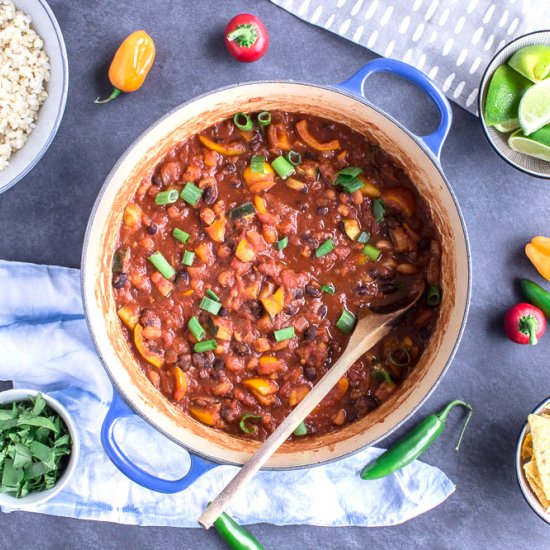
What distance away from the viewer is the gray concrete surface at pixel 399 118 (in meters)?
3.54

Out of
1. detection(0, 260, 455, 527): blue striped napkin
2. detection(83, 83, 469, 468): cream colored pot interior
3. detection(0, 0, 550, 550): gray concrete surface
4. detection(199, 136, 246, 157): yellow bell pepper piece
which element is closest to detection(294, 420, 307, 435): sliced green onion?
detection(83, 83, 469, 468): cream colored pot interior

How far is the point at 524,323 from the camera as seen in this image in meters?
3.44

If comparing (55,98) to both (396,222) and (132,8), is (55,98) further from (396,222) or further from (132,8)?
(396,222)

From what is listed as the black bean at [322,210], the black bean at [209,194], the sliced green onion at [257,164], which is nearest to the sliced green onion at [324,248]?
the black bean at [322,210]

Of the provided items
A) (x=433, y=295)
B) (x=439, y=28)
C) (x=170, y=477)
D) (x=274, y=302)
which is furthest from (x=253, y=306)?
(x=439, y=28)

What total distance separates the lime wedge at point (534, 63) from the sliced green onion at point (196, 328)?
1978mm

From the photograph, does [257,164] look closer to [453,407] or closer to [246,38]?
[246,38]

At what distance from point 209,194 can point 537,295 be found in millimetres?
1730

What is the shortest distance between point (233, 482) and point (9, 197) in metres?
1.87

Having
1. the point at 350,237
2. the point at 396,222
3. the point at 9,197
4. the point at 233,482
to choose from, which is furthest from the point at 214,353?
the point at 9,197

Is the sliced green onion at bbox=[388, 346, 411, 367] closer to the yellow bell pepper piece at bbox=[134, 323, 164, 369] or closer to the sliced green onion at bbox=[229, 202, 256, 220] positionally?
the sliced green onion at bbox=[229, 202, 256, 220]

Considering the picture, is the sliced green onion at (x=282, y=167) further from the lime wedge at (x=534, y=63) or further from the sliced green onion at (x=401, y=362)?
the lime wedge at (x=534, y=63)

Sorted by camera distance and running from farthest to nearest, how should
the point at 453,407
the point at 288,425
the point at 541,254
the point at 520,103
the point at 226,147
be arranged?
the point at 453,407
the point at 541,254
the point at 226,147
the point at 520,103
the point at 288,425

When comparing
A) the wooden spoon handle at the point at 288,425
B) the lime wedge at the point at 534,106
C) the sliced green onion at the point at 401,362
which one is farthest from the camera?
the sliced green onion at the point at 401,362
